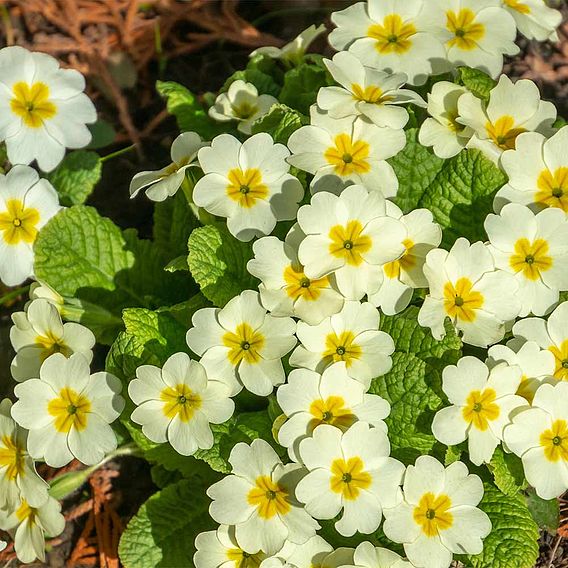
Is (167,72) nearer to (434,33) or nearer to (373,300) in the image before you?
(434,33)

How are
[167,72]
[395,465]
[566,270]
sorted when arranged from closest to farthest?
1. [395,465]
2. [566,270]
3. [167,72]

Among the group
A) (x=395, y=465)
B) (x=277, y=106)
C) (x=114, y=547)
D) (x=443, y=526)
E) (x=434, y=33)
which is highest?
(x=434, y=33)

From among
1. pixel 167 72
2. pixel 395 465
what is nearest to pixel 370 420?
pixel 395 465

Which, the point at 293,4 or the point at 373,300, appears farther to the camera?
the point at 293,4

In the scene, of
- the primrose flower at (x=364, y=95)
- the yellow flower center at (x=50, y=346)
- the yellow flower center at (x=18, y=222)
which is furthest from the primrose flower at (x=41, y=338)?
the primrose flower at (x=364, y=95)

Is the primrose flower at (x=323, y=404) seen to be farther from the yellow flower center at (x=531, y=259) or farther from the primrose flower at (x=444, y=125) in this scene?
the primrose flower at (x=444, y=125)

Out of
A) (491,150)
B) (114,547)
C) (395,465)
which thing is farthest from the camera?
(114,547)

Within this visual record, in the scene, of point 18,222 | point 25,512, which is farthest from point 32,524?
point 18,222

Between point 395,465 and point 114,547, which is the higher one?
point 395,465
